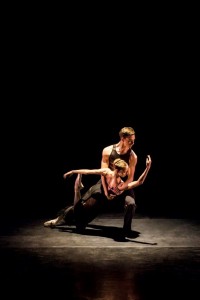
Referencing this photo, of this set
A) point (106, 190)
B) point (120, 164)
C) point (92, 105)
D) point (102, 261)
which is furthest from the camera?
point (92, 105)

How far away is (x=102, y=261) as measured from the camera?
4219mm

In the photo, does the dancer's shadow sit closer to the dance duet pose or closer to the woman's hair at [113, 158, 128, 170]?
the dance duet pose

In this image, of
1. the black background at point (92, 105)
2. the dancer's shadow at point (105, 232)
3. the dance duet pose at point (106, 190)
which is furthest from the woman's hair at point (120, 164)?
the black background at point (92, 105)

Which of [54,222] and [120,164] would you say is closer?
[120,164]

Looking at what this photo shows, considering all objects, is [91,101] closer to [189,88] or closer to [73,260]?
[189,88]

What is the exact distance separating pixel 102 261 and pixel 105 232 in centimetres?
105

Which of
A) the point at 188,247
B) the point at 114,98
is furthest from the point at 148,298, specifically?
the point at 114,98

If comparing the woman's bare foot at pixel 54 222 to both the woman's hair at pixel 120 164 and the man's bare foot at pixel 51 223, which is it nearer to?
the man's bare foot at pixel 51 223

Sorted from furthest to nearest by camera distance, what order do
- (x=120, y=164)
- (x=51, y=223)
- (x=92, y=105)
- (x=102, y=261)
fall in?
(x=92, y=105) → (x=51, y=223) → (x=120, y=164) → (x=102, y=261)

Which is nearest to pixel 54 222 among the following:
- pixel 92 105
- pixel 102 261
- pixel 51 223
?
pixel 51 223

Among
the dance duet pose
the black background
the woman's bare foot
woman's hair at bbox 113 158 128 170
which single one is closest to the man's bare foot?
the woman's bare foot

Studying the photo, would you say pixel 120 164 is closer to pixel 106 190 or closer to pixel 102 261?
pixel 106 190

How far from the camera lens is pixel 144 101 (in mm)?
8031

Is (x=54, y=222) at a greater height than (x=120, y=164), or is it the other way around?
(x=120, y=164)
